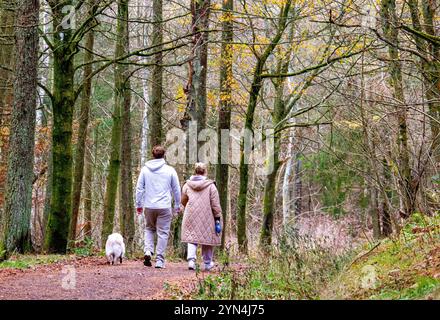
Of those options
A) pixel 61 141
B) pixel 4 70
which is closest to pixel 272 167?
pixel 61 141

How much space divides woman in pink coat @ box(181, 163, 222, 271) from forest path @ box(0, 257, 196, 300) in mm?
551

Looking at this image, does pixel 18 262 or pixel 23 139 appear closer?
pixel 18 262

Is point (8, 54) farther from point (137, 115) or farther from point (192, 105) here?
point (137, 115)

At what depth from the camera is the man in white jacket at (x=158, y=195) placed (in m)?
11.0

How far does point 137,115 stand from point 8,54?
14162 millimetres

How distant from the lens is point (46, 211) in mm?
19188

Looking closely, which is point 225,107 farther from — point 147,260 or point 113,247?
point 147,260

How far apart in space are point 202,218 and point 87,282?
297 cm

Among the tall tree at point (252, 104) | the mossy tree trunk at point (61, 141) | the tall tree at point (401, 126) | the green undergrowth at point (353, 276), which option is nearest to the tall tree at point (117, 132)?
the mossy tree trunk at point (61, 141)

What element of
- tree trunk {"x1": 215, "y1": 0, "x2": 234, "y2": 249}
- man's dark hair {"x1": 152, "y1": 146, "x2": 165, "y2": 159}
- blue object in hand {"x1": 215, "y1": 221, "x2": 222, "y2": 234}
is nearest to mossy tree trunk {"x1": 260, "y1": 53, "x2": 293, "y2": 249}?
tree trunk {"x1": 215, "y1": 0, "x2": 234, "y2": 249}

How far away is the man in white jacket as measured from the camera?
1099 cm

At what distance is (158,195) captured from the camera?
11.0m
